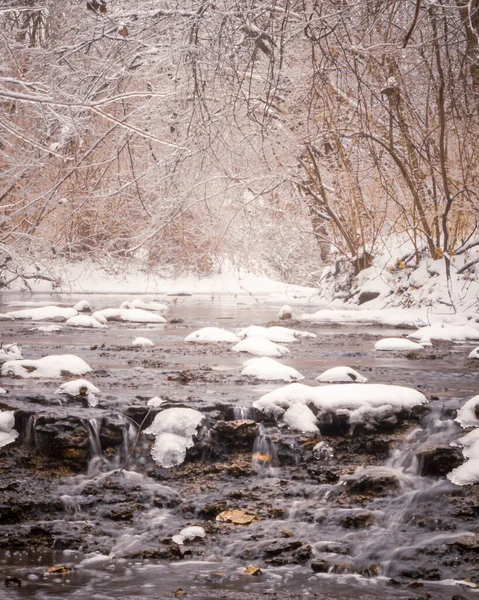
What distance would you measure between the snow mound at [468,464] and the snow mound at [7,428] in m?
2.75

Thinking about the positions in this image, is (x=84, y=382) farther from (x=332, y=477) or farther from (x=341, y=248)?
(x=341, y=248)

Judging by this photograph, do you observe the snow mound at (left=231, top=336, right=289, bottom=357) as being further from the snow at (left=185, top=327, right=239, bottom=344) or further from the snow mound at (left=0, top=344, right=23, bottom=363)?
the snow mound at (left=0, top=344, right=23, bottom=363)

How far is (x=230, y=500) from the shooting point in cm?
421

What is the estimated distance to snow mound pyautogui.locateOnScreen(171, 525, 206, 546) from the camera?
3758 mm

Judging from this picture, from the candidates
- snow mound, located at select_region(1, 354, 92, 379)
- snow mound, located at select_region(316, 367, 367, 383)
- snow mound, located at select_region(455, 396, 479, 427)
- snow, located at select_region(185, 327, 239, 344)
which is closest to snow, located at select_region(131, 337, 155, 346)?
snow, located at select_region(185, 327, 239, 344)

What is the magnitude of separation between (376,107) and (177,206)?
3414 mm

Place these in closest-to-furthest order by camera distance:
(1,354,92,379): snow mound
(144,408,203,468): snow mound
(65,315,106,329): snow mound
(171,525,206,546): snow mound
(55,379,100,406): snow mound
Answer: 1. (171,525,206,546): snow mound
2. (144,408,203,468): snow mound
3. (55,379,100,406): snow mound
4. (1,354,92,379): snow mound
5. (65,315,106,329): snow mound

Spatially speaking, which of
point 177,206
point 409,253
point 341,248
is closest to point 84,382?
point 177,206

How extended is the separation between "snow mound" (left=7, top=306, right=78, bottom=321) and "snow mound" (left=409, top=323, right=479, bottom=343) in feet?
18.0

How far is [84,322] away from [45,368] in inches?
183

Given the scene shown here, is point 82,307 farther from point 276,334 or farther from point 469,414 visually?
point 469,414

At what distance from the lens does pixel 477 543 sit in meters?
3.62

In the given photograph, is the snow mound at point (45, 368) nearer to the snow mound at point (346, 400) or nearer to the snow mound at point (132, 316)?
the snow mound at point (346, 400)

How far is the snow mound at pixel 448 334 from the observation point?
9062 millimetres
